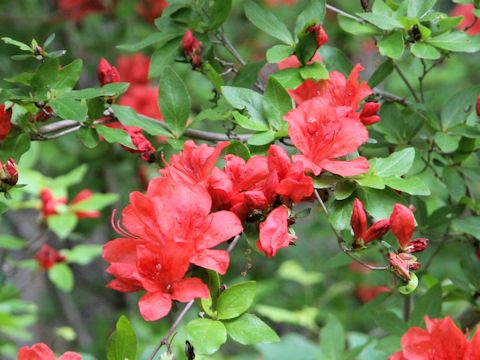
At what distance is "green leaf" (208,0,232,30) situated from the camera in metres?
1.39

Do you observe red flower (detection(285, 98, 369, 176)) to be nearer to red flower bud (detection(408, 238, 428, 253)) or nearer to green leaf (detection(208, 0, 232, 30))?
red flower bud (detection(408, 238, 428, 253))

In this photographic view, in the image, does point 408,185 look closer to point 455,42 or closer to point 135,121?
point 455,42

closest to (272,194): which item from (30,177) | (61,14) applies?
(30,177)

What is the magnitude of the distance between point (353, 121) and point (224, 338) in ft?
1.14

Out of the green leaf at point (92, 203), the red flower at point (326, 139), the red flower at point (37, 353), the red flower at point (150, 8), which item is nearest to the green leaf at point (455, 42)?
the red flower at point (326, 139)

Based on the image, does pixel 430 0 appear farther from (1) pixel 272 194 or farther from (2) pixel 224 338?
(2) pixel 224 338

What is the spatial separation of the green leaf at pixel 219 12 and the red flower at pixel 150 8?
56.1 inches

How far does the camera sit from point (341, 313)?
3.16 metres

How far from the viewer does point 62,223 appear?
2.02 meters

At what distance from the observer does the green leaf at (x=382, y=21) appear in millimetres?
1222

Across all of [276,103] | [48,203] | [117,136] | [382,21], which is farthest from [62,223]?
[382,21]

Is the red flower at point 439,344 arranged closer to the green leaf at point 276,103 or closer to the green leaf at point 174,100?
the green leaf at point 276,103

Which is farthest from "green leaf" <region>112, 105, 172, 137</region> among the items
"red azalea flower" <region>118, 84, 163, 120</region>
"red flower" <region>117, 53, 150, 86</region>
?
"red flower" <region>117, 53, 150, 86</region>

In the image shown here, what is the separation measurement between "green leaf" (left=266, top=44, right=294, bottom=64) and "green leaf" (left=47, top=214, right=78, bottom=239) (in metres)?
0.92
